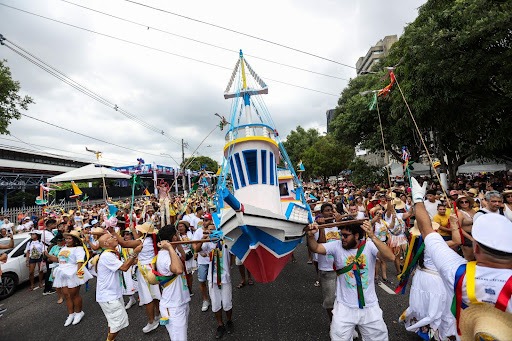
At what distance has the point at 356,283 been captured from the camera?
9.25 feet

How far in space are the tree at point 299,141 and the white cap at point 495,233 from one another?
128ft

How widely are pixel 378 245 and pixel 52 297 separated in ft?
26.4

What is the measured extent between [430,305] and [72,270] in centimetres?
605

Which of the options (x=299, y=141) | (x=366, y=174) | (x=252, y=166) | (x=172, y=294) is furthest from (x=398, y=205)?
(x=299, y=141)

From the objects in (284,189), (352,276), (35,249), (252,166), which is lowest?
(35,249)

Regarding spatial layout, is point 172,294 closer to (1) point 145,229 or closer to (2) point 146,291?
(2) point 146,291

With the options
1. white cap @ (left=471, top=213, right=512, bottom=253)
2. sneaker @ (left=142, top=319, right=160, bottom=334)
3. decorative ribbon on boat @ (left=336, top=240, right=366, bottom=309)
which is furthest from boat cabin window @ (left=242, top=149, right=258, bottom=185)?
white cap @ (left=471, top=213, right=512, bottom=253)

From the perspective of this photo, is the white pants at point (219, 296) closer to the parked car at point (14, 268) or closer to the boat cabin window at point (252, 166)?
the boat cabin window at point (252, 166)

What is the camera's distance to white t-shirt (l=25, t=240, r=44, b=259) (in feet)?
22.2

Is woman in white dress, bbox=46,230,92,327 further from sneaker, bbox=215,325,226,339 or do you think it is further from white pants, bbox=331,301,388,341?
white pants, bbox=331,301,388,341

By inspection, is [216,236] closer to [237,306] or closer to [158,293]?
[158,293]

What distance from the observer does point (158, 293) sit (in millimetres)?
4398

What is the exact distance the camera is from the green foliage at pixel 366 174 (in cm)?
2025

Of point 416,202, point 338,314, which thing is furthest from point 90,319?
point 416,202
